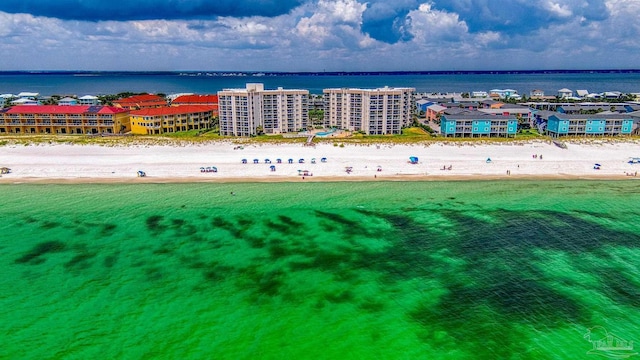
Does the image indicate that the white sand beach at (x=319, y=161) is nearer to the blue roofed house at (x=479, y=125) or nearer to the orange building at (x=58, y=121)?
the blue roofed house at (x=479, y=125)

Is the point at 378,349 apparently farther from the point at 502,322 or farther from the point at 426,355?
the point at 502,322

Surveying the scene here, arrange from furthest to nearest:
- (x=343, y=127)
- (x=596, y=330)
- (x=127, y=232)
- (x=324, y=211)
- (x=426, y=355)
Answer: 1. (x=343, y=127)
2. (x=324, y=211)
3. (x=127, y=232)
4. (x=596, y=330)
5. (x=426, y=355)

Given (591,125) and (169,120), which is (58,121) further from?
(591,125)

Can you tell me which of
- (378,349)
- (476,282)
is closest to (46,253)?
(378,349)

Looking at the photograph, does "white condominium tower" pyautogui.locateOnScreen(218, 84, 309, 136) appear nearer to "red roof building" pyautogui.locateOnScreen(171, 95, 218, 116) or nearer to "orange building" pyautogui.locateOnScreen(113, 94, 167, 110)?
"red roof building" pyautogui.locateOnScreen(171, 95, 218, 116)

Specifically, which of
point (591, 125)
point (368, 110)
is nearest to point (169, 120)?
point (368, 110)

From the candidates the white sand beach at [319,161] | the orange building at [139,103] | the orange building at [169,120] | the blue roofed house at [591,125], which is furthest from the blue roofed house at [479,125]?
the orange building at [139,103]
